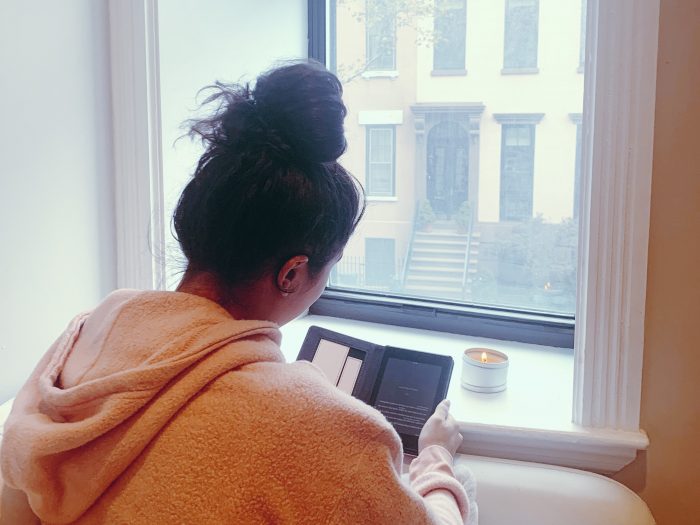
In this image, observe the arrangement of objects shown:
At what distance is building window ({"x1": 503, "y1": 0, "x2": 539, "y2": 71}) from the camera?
131cm

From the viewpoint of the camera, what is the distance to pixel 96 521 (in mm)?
556

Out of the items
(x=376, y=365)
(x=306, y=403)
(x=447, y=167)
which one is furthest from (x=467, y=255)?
(x=306, y=403)

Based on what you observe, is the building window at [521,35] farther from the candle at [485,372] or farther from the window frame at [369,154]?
the candle at [485,372]

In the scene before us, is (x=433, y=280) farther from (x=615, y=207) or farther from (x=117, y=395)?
(x=117, y=395)

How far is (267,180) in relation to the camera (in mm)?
623

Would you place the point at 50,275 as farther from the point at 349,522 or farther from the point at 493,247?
the point at 493,247

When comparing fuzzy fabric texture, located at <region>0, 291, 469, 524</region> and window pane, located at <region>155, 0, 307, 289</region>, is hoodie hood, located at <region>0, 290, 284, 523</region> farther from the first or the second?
window pane, located at <region>155, 0, 307, 289</region>

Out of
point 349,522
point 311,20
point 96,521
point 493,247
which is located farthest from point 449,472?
point 311,20

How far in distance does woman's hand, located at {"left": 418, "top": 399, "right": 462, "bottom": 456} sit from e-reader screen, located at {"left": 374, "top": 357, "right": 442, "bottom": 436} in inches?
1.0

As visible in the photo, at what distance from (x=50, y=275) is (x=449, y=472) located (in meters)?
0.82

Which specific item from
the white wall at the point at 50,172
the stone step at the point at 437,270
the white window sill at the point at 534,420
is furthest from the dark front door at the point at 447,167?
the white wall at the point at 50,172

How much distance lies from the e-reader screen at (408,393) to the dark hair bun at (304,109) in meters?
0.56

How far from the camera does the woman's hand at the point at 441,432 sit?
993 mm

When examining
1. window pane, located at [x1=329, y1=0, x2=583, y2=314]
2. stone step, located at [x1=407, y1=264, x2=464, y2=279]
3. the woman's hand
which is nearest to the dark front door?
window pane, located at [x1=329, y1=0, x2=583, y2=314]
